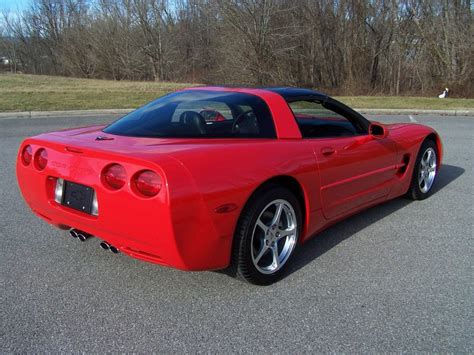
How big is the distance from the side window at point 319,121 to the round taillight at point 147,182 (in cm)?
137

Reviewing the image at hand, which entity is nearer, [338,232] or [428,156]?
[338,232]

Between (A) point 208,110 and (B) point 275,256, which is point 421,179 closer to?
(B) point 275,256

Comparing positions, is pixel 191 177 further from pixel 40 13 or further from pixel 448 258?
pixel 40 13

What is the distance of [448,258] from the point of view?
143 inches

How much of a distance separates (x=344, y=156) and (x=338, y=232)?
2.55 ft

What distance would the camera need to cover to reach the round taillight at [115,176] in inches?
106

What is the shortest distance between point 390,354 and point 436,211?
2716mm

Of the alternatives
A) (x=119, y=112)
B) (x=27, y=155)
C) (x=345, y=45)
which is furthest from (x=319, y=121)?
(x=345, y=45)

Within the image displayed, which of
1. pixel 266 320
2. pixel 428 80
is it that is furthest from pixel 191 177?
pixel 428 80

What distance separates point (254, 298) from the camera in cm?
299

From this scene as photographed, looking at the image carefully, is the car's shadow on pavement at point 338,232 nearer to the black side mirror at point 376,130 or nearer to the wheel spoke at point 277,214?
the wheel spoke at point 277,214

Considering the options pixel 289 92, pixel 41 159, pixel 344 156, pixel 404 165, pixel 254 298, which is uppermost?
pixel 289 92

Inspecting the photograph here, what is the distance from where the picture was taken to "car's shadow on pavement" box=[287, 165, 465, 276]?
11.8ft

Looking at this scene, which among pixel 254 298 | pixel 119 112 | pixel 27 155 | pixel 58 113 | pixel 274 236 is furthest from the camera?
pixel 119 112
